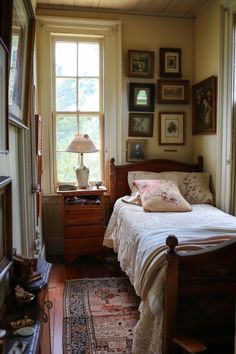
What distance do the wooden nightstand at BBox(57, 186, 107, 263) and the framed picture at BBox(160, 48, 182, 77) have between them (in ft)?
5.24

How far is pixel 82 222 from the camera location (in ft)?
11.2

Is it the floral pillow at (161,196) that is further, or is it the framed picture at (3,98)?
the floral pillow at (161,196)

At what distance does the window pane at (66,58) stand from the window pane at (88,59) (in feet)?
0.23

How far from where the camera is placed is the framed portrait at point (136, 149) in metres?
3.80

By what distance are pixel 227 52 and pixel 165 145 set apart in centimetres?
123

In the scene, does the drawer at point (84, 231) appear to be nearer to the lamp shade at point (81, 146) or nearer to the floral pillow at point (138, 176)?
the floral pillow at point (138, 176)

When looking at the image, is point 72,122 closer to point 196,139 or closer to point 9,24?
point 196,139

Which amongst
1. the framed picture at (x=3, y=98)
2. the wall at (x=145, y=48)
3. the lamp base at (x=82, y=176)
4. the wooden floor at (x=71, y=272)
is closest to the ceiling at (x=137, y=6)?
the wall at (x=145, y=48)

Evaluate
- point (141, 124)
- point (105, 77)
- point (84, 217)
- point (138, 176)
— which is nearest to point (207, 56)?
point (141, 124)

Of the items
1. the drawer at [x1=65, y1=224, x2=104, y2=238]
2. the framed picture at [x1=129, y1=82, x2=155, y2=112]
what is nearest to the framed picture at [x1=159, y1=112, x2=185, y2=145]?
the framed picture at [x1=129, y1=82, x2=155, y2=112]

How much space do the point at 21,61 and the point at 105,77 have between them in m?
2.12

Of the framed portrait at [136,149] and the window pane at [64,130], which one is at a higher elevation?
the window pane at [64,130]

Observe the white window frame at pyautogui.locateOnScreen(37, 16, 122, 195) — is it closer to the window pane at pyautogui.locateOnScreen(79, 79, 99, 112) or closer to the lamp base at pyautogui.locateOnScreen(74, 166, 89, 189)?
the window pane at pyautogui.locateOnScreen(79, 79, 99, 112)

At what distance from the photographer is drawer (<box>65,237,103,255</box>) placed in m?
3.41
